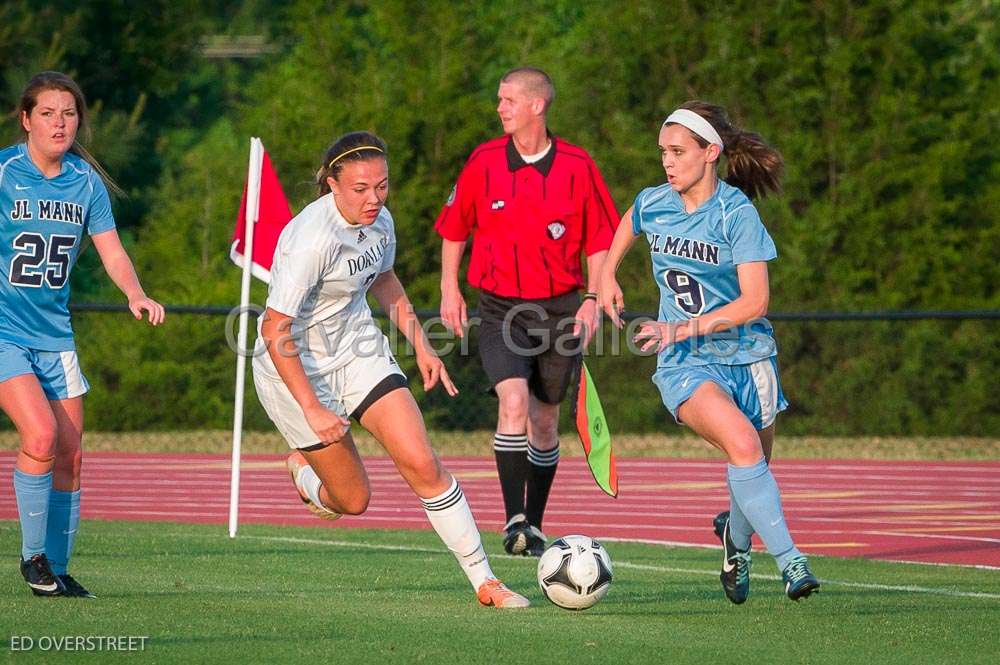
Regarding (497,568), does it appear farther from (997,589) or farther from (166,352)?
(166,352)

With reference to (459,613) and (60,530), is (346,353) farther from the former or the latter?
(60,530)

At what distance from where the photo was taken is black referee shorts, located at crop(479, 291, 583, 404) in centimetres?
909

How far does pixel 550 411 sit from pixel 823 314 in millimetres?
6483

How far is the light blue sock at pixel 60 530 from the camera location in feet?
22.4

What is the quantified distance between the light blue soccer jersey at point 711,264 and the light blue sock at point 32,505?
103 inches

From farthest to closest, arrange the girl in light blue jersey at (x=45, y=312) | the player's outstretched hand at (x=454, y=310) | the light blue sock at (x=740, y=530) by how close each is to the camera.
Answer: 1. the player's outstretched hand at (x=454, y=310)
2. the light blue sock at (x=740, y=530)
3. the girl in light blue jersey at (x=45, y=312)

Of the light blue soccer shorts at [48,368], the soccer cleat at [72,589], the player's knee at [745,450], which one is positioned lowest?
the soccer cleat at [72,589]

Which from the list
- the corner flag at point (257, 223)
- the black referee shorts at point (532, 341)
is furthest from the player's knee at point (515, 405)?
the corner flag at point (257, 223)

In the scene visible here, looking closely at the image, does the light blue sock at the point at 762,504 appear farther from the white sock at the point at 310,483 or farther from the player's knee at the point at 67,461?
the player's knee at the point at 67,461

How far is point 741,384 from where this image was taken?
673 cm

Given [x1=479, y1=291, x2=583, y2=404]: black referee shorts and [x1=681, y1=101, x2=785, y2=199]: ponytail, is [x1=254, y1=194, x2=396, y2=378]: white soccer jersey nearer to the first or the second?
[x1=681, y1=101, x2=785, y2=199]: ponytail

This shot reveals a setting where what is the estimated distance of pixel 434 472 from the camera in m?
6.38

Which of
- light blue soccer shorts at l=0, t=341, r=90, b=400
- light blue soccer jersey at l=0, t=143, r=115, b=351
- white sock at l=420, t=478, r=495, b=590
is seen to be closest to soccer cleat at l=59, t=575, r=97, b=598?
light blue soccer shorts at l=0, t=341, r=90, b=400

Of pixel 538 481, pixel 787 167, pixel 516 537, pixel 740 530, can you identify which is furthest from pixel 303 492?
pixel 787 167
